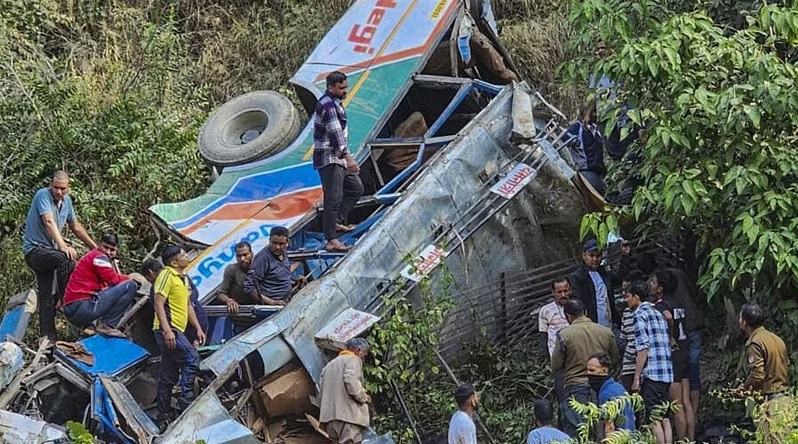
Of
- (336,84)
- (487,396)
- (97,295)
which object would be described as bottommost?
(487,396)

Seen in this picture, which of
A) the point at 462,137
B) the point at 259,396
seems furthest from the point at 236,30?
the point at 259,396

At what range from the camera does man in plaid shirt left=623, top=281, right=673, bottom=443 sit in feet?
27.2

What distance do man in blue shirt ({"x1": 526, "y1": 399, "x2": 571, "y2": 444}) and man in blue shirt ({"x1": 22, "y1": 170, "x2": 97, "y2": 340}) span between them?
4161mm

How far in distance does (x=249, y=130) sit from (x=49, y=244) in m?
3.04

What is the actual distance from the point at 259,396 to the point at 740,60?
4052 mm

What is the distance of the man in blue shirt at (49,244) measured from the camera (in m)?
9.73

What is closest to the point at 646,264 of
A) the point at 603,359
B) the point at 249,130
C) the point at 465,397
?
the point at 603,359

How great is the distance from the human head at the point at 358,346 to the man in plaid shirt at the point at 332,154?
4.41 ft

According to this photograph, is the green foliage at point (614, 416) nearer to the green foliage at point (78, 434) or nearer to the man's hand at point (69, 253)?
the green foliage at point (78, 434)

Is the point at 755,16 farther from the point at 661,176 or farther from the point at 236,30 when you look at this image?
the point at 236,30

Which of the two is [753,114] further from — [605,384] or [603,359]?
[605,384]

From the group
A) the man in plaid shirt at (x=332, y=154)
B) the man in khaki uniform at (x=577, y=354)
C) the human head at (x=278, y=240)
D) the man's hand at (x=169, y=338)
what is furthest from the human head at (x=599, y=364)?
the man's hand at (x=169, y=338)

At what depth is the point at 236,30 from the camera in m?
16.4

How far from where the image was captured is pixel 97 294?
9.33m
